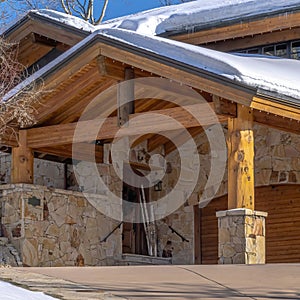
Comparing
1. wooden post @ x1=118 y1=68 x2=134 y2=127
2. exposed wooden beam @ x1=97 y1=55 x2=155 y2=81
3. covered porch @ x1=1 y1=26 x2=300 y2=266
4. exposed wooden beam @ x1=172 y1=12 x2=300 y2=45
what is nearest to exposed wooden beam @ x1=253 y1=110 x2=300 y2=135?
covered porch @ x1=1 y1=26 x2=300 y2=266

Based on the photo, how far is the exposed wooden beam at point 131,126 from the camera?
469 inches

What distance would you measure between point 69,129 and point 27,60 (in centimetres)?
435

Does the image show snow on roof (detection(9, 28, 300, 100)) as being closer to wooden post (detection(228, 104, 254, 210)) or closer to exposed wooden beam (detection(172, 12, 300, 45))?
wooden post (detection(228, 104, 254, 210))

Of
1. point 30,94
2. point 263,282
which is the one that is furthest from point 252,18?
point 263,282

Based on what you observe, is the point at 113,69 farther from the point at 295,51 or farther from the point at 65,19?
the point at 295,51

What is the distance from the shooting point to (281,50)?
1573cm

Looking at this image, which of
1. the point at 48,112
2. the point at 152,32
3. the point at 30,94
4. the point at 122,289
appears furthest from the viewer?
the point at 152,32

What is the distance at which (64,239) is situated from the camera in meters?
14.0

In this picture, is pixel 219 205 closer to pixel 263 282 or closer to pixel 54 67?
pixel 54 67

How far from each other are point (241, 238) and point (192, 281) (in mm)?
2689

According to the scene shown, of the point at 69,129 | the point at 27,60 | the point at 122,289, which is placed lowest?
the point at 122,289

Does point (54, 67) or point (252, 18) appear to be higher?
point (252, 18)

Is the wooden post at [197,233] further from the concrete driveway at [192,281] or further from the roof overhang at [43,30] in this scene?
the concrete driveway at [192,281]

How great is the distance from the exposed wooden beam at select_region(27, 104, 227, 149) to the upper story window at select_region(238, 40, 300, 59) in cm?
420
